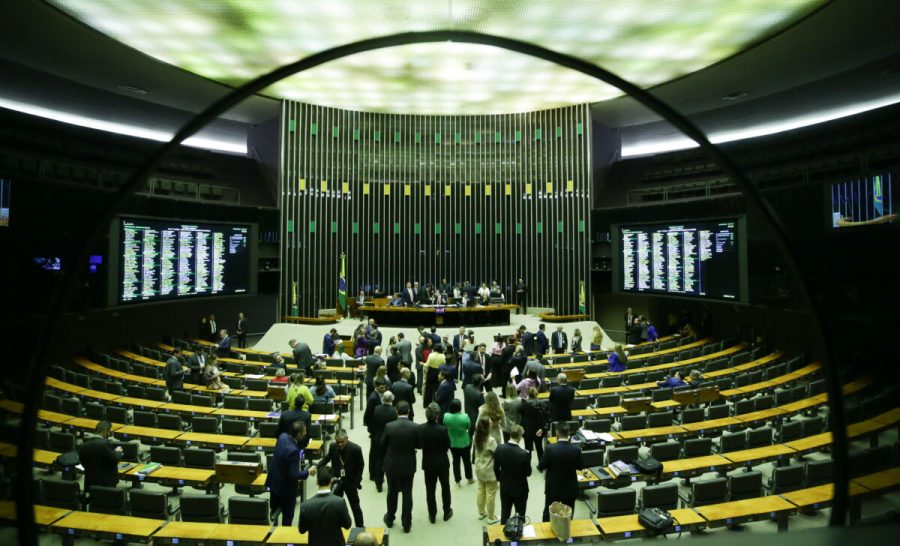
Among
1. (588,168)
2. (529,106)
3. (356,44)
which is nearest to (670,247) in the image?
(588,168)

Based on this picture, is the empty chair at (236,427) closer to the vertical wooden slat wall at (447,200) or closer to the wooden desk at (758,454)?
the wooden desk at (758,454)

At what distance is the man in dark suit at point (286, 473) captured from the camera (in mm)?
4582

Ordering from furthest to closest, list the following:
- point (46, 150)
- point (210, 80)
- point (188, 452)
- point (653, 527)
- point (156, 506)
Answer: point (210, 80) → point (46, 150) → point (188, 452) → point (156, 506) → point (653, 527)

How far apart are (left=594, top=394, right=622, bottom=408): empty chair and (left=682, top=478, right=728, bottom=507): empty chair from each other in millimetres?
2800

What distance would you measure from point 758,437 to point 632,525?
3.13m

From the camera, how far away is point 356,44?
75.5 inches

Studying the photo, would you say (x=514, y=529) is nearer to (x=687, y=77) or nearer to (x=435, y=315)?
(x=435, y=315)

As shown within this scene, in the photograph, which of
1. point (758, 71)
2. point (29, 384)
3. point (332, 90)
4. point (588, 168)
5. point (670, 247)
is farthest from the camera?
point (588, 168)

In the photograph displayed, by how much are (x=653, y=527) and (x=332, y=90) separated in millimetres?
17229

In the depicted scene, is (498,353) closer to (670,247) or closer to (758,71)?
(670,247)

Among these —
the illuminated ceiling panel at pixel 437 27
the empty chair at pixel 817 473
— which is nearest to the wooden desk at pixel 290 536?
the empty chair at pixel 817 473

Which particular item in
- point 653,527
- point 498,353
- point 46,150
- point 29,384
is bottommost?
point 653,527

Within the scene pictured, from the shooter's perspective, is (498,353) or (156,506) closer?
(156,506)

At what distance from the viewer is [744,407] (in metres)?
7.59
